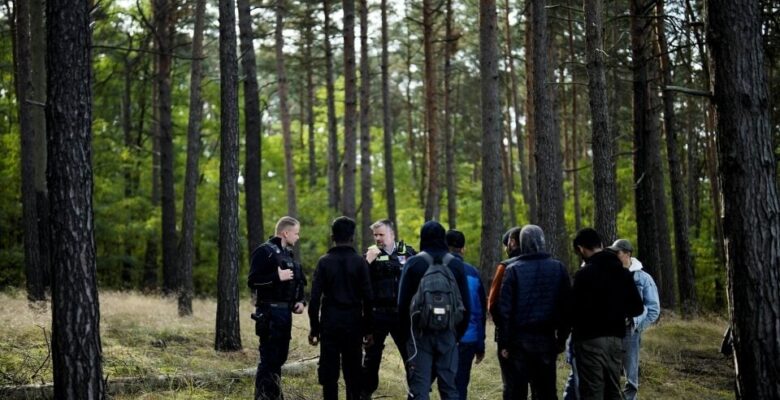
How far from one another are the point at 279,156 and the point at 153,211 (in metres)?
7.92

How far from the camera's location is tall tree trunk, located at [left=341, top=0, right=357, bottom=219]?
19.2 metres

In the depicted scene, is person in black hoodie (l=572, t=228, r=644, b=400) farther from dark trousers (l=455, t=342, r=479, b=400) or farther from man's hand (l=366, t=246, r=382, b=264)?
man's hand (l=366, t=246, r=382, b=264)

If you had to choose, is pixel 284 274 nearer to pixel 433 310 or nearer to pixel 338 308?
pixel 338 308

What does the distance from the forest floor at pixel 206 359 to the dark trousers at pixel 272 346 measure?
0.56m

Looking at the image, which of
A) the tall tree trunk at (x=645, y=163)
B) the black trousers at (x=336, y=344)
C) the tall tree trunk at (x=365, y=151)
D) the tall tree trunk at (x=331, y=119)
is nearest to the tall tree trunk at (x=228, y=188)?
the black trousers at (x=336, y=344)

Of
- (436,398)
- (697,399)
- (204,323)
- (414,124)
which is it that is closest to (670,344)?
(697,399)

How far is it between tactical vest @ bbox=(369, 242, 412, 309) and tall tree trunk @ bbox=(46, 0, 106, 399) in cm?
327

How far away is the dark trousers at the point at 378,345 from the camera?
852cm

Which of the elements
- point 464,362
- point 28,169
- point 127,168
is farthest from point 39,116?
point 127,168

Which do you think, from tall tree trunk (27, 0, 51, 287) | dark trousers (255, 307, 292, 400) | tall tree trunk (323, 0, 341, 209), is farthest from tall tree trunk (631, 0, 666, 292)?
tall tree trunk (27, 0, 51, 287)

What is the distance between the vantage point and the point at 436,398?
32.0ft

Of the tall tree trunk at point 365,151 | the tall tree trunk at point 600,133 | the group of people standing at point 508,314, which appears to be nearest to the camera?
the group of people standing at point 508,314

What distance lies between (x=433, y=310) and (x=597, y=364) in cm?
181

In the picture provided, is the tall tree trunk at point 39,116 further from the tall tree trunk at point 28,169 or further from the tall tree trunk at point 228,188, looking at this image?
the tall tree trunk at point 228,188
